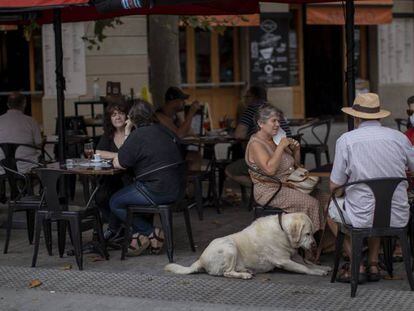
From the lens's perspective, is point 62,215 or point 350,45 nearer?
point 62,215

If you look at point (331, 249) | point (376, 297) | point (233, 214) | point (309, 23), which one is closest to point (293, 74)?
point (309, 23)

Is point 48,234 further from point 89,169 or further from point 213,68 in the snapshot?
point 213,68

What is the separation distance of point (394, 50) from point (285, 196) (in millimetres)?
14342

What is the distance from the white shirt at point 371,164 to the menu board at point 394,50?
48.6 ft

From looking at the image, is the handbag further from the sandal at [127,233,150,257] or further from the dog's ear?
the sandal at [127,233,150,257]

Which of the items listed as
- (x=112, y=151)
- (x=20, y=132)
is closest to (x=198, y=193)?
(x=112, y=151)

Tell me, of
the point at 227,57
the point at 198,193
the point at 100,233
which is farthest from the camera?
the point at 227,57

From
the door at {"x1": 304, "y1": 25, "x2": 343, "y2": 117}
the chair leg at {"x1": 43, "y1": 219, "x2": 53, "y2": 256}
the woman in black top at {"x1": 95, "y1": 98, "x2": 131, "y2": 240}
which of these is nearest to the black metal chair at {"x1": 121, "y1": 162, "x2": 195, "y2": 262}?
the woman in black top at {"x1": 95, "y1": 98, "x2": 131, "y2": 240}

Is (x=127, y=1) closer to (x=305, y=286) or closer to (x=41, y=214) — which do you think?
(x=41, y=214)

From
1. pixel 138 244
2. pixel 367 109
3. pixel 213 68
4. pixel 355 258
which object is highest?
pixel 213 68

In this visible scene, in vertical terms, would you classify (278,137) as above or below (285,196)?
above

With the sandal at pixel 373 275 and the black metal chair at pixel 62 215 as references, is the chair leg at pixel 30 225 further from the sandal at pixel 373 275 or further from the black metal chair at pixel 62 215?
the sandal at pixel 373 275

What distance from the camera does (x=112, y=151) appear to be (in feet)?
26.0

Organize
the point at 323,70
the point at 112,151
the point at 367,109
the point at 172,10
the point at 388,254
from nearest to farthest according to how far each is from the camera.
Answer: the point at 367,109, the point at 388,254, the point at 112,151, the point at 172,10, the point at 323,70
